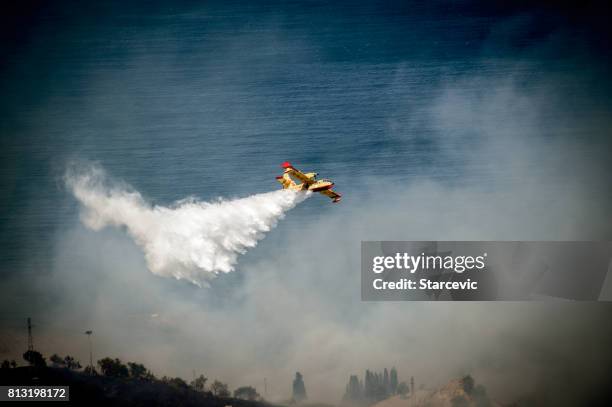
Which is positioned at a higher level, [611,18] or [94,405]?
[611,18]

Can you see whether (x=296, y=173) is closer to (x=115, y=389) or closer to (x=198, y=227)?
(x=198, y=227)

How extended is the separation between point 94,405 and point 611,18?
302 feet

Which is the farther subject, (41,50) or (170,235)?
(41,50)

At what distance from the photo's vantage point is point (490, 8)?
10406cm

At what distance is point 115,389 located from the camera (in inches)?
3632

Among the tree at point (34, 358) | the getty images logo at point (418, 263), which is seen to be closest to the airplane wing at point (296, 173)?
the getty images logo at point (418, 263)

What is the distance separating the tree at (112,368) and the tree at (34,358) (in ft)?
24.4

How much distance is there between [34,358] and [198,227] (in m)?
33.7

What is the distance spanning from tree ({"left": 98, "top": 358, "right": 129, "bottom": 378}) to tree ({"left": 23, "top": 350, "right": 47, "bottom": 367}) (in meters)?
7.44

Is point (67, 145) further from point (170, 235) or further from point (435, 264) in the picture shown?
point (435, 264)

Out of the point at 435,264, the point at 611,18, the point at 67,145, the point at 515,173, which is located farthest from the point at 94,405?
the point at 611,18

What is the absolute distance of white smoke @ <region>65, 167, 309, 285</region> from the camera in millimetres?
73438

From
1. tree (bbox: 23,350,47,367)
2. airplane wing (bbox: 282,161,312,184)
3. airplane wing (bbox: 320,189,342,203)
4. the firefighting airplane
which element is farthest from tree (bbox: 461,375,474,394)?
tree (bbox: 23,350,47,367)

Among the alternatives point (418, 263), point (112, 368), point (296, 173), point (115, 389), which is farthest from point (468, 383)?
point (112, 368)
